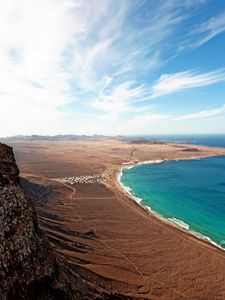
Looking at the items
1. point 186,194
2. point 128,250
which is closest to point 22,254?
point 128,250

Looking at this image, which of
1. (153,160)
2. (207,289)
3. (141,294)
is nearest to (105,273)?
(141,294)

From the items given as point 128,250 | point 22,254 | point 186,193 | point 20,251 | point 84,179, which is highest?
point 20,251

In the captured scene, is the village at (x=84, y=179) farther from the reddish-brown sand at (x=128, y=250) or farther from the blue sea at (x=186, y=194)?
the reddish-brown sand at (x=128, y=250)

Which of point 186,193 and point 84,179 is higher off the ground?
point 84,179

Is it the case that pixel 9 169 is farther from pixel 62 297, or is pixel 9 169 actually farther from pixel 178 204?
pixel 178 204

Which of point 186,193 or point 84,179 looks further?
point 84,179

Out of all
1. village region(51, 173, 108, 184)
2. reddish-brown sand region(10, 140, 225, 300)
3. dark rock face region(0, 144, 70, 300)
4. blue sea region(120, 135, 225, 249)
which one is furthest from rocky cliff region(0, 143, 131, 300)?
village region(51, 173, 108, 184)

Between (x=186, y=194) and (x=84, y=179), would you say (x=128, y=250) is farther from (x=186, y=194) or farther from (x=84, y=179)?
(x=84, y=179)

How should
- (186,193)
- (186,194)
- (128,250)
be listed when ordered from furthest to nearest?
(186,193)
(186,194)
(128,250)
